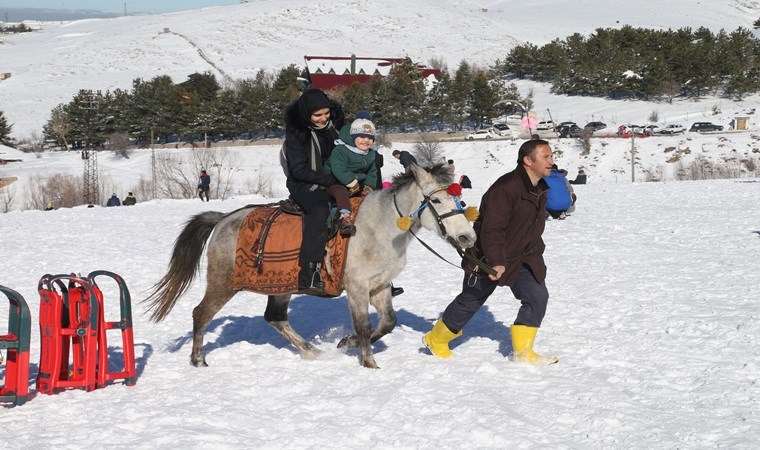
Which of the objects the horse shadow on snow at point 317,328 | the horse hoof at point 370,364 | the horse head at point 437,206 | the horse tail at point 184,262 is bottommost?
the horse shadow on snow at point 317,328

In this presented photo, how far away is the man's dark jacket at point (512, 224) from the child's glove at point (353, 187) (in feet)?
3.81

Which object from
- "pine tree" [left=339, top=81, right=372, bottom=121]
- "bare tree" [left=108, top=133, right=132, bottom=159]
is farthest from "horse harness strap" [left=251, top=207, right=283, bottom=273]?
"bare tree" [left=108, top=133, right=132, bottom=159]

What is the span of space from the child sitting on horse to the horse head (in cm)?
52

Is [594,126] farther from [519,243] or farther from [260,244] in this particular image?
[260,244]

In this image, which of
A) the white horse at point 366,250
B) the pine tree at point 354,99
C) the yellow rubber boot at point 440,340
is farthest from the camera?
the pine tree at point 354,99

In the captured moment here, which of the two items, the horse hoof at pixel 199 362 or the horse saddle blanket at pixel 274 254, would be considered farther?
the horse hoof at pixel 199 362

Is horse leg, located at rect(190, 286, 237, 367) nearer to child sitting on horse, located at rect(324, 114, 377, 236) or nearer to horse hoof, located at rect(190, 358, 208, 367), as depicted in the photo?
horse hoof, located at rect(190, 358, 208, 367)

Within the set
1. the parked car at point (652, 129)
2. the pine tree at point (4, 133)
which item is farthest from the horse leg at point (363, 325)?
the pine tree at point (4, 133)

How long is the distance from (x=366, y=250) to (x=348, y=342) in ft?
4.51

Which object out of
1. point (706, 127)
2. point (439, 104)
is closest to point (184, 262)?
point (706, 127)

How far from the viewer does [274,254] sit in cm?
766

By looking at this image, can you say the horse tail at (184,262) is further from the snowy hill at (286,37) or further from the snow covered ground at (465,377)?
the snowy hill at (286,37)

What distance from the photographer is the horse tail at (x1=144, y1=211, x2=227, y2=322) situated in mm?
8047

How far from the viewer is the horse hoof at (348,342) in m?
8.24
